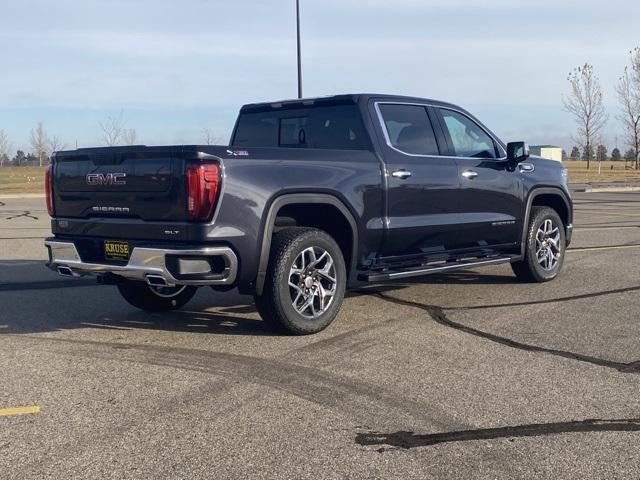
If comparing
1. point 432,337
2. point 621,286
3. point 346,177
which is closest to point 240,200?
point 346,177

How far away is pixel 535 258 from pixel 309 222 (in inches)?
124

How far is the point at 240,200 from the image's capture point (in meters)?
5.69

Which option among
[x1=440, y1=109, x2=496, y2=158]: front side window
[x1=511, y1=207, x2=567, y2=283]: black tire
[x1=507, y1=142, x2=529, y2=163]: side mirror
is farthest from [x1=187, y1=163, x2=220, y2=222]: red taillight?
[x1=511, y1=207, x2=567, y2=283]: black tire

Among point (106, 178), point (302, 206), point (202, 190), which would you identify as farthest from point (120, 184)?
point (302, 206)

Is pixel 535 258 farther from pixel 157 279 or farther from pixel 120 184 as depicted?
pixel 120 184

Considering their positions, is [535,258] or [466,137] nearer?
[466,137]

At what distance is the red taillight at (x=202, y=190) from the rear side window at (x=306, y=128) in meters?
1.85

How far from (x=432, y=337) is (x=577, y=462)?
8.30ft

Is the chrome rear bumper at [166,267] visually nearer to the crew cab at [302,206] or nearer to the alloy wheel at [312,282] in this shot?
the crew cab at [302,206]

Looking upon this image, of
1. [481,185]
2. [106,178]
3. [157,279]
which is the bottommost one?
[157,279]

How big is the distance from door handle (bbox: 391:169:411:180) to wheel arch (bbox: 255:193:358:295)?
26.0 inches

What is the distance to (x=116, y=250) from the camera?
5984 millimetres

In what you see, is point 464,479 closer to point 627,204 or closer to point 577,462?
point 577,462

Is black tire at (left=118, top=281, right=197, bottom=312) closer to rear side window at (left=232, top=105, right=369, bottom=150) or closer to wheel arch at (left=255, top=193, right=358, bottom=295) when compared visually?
wheel arch at (left=255, top=193, right=358, bottom=295)
